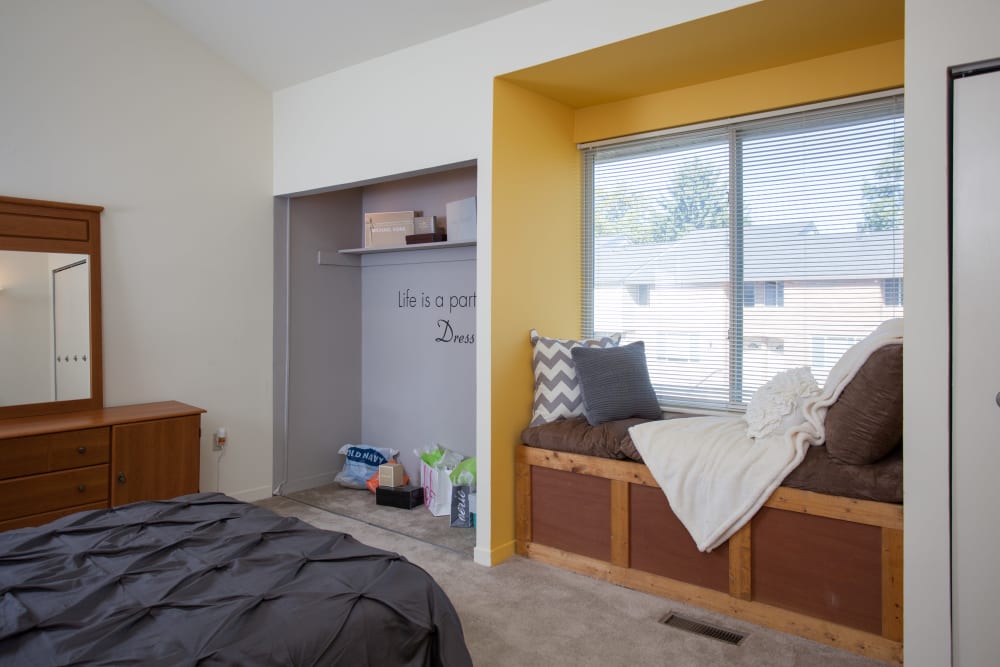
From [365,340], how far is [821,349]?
Result: 123 inches

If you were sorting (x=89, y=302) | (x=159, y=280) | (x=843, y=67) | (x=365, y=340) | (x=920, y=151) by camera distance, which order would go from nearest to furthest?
(x=920, y=151) → (x=843, y=67) → (x=89, y=302) → (x=159, y=280) → (x=365, y=340)

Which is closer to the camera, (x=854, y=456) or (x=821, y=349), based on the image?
(x=854, y=456)

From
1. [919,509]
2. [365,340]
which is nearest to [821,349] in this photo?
[919,509]

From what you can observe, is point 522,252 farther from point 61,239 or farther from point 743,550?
point 61,239

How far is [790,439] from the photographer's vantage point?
273 centimetres

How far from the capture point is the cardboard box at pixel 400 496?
4336 millimetres

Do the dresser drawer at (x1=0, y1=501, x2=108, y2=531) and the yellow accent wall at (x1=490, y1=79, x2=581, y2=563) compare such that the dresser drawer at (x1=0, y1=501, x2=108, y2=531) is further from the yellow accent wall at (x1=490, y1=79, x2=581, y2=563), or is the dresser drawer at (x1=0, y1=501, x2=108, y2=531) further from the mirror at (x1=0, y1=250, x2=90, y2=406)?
the yellow accent wall at (x1=490, y1=79, x2=581, y2=563)

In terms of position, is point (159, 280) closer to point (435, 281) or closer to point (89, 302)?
point (89, 302)

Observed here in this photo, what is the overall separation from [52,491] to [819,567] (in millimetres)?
3381

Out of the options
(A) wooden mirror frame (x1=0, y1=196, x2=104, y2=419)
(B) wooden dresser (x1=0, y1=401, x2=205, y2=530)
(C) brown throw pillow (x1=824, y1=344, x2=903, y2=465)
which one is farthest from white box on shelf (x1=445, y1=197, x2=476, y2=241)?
(C) brown throw pillow (x1=824, y1=344, x2=903, y2=465)

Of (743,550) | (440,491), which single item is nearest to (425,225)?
(440,491)

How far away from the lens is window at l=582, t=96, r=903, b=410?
3.17 metres

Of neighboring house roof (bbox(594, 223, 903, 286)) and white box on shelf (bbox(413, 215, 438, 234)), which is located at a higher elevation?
white box on shelf (bbox(413, 215, 438, 234))

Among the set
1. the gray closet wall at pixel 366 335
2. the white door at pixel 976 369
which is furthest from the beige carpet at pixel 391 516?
Answer: the white door at pixel 976 369
